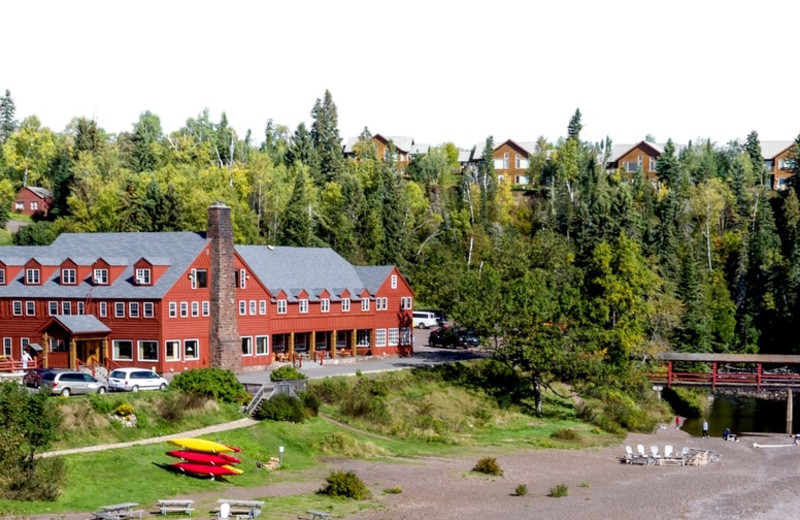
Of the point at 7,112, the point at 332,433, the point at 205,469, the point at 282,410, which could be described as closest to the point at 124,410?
the point at 205,469

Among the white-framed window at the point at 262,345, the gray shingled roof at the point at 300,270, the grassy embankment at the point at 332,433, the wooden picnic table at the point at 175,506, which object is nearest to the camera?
the wooden picnic table at the point at 175,506

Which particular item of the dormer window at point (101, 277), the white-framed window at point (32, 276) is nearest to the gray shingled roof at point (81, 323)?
the dormer window at point (101, 277)

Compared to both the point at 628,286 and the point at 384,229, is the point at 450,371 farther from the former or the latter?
the point at 384,229

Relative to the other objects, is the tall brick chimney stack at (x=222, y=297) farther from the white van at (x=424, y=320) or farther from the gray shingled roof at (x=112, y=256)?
the white van at (x=424, y=320)

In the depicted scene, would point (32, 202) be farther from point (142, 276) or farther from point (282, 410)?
point (282, 410)

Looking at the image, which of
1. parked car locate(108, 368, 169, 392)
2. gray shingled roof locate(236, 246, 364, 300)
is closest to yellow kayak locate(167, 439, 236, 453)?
Result: parked car locate(108, 368, 169, 392)

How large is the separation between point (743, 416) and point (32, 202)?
103821 millimetres

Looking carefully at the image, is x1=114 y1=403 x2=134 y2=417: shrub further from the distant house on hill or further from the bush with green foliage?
the distant house on hill

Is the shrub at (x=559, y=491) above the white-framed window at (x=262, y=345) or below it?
below

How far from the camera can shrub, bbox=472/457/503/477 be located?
51.5 m

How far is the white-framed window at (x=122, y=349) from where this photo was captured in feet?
225

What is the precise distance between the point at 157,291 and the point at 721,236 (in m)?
78.9

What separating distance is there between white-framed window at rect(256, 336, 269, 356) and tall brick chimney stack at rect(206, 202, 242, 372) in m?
3.35

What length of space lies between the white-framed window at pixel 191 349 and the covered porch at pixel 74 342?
5.15 m
